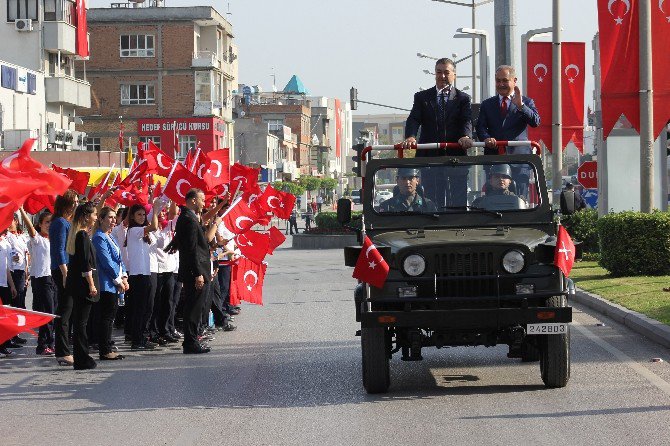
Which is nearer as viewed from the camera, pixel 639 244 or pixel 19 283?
pixel 19 283

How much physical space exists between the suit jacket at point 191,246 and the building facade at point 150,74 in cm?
8138

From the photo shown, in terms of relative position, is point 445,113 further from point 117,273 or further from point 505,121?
point 117,273

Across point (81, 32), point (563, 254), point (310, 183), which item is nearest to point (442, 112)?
point (563, 254)

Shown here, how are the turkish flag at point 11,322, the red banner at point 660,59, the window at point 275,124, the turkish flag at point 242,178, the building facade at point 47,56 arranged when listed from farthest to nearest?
the window at point 275,124
the building facade at point 47,56
the red banner at point 660,59
the turkish flag at point 242,178
the turkish flag at point 11,322

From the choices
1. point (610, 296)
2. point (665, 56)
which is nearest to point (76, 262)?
point (610, 296)

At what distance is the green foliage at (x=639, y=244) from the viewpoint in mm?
22938

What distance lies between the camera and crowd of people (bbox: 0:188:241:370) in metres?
14.2

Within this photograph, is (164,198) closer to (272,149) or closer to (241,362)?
(241,362)

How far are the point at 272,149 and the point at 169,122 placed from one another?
51.5 m

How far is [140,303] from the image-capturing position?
15.9 m

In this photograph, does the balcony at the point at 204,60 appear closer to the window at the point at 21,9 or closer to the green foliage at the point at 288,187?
the green foliage at the point at 288,187

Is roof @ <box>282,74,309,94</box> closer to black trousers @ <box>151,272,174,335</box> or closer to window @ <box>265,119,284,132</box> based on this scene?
window @ <box>265,119,284,132</box>

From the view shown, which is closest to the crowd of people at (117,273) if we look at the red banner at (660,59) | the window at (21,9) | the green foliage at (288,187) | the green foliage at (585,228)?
the red banner at (660,59)

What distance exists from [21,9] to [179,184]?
62.0 meters
